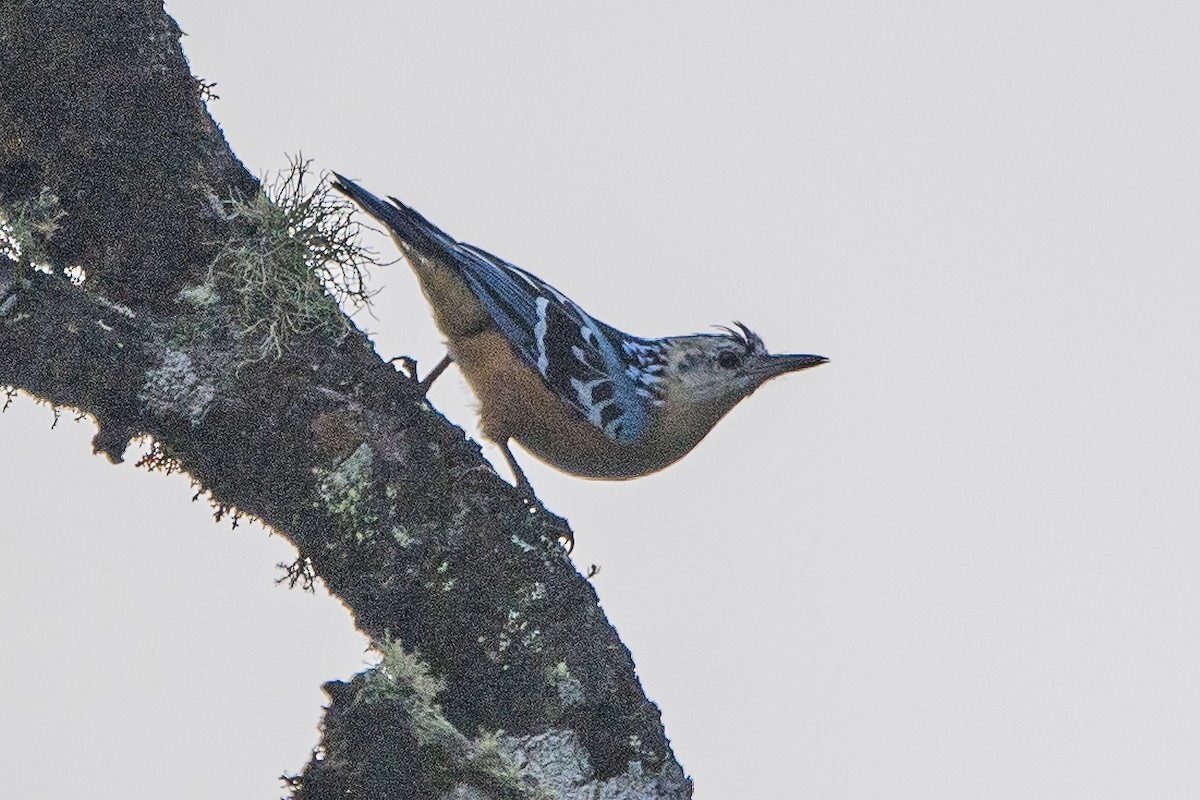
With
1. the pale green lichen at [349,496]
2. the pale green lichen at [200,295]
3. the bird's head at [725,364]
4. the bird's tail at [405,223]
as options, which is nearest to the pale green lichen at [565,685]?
the pale green lichen at [349,496]

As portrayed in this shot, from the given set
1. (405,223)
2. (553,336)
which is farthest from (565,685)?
(553,336)

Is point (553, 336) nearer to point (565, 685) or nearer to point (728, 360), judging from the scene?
point (728, 360)

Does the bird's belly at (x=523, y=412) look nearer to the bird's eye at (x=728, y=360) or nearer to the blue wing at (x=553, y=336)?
the blue wing at (x=553, y=336)

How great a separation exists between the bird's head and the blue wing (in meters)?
0.26

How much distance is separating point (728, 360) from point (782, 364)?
0.24 meters

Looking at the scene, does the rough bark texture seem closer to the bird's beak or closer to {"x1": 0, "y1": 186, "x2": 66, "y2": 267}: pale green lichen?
{"x1": 0, "y1": 186, "x2": 66, "y2": 267}: pale green lichen

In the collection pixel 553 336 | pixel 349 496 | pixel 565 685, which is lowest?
pixel 565 685

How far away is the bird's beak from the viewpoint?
600 centimetres

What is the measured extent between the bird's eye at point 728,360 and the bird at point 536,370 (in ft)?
1.37

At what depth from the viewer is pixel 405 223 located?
15.3 ft

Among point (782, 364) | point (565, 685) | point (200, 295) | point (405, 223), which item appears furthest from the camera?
point (782, 364)

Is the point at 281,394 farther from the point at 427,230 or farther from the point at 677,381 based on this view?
the point at 677,381

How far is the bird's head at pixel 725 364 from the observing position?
590 centimetres

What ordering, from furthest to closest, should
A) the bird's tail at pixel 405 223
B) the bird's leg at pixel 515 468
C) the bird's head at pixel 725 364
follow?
the bird's head at pixel 725 364
the bird's leg at pixel 515 468
the bird's tail at pixel 405 223
